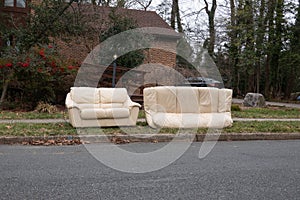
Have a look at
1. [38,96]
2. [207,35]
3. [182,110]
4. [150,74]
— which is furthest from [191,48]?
[182,110]

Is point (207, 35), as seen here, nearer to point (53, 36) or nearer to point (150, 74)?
point (150, 74)

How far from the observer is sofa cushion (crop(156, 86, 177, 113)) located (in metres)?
6.95

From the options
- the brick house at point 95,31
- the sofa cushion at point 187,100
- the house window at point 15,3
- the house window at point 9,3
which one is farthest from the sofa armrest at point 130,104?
the house window at point 9,3

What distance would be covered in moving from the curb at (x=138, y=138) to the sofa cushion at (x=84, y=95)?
1.74 m

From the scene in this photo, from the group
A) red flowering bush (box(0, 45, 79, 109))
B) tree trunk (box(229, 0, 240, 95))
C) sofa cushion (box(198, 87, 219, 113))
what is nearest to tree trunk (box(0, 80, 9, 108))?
red flowering bush (box(0, 45, 79, 109))

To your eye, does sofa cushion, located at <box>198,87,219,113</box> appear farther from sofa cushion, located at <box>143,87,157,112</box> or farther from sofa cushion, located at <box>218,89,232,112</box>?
sofa cushion, located at <box>143,87,157,112</box>

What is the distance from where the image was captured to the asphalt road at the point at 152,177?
2938 mm

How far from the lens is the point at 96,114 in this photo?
22.2 feet

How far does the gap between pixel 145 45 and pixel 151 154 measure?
9021 mm

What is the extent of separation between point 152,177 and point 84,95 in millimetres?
4400

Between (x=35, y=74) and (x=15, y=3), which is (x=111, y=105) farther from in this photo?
(x=15, y=3)

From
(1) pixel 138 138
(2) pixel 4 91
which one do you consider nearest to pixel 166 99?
(1) pixel 138 138

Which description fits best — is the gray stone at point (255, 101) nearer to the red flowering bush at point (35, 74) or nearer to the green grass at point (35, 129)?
the red flowering bush at point (35, 74)

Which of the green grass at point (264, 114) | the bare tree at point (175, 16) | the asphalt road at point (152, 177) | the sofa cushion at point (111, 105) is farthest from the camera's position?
the bare tree at point (175, 16)
